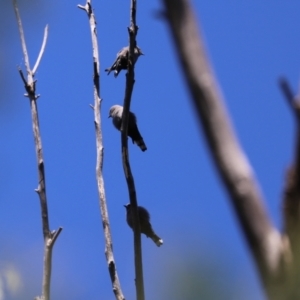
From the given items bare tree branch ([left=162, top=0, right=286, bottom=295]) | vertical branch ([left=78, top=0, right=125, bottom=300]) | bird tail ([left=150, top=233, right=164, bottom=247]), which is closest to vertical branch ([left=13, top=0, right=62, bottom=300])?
vertical branch ([left=78, top=0, right=125, bottom=300])

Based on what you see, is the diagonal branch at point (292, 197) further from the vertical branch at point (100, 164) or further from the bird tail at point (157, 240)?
the vertical branch at point (100, 164)

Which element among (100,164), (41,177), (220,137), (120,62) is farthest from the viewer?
(120,62)

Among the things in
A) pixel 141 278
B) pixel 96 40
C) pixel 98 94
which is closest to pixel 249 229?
pixel 141 278

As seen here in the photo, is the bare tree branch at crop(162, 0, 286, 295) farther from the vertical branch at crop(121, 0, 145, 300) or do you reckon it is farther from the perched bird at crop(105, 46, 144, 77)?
the perched bird at crop(105, 46, 144, 77)

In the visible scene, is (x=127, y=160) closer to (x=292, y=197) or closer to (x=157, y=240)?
(x=157, y=240)

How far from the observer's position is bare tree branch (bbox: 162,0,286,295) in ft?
3.41

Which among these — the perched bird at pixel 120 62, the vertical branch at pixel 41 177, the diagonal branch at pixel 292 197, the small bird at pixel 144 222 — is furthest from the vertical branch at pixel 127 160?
the perched bird at pixel 120 62

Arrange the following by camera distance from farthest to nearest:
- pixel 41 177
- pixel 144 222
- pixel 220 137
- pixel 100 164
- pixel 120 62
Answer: pixel 120 62
pixel 144 222
pixel 100 164
pixel 41 177
pixel 220 137

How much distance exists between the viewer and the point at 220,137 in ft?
3.46

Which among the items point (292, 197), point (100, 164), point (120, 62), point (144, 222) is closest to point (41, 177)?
point (100, 164)

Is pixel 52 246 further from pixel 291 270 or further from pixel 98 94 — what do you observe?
pixel 291 270

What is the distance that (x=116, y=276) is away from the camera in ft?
9.43

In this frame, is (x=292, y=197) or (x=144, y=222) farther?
(x=144, y=222)

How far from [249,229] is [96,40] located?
280 cm
